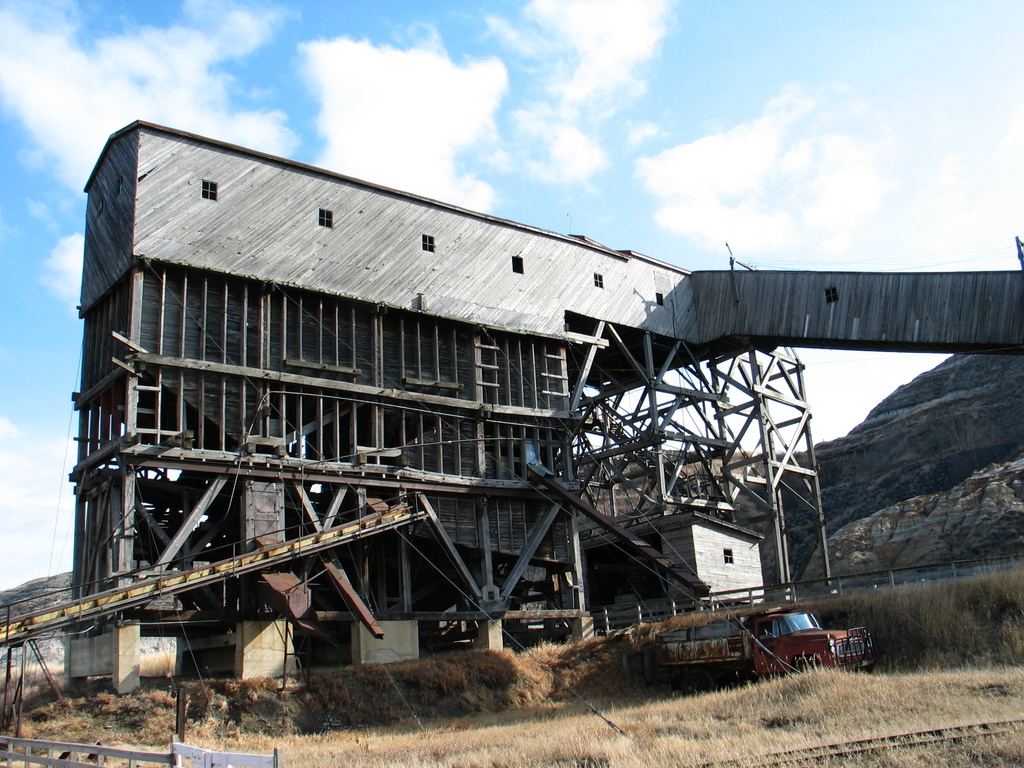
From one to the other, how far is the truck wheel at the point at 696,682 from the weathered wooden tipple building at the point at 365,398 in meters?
5.65

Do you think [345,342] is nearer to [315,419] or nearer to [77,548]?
[315,419]

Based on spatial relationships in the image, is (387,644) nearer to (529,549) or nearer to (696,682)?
(529,549)

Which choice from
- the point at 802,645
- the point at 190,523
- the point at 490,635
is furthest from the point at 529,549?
the point at 802,645

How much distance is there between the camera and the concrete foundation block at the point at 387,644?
27.3 metres

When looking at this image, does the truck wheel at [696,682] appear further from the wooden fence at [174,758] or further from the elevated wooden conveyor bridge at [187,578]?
the wooden fence at [174,758]

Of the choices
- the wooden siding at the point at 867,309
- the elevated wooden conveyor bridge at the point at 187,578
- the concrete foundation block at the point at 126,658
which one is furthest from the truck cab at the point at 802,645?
the wooden siding at the point at 867,309

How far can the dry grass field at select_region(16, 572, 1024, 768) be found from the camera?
16094mm

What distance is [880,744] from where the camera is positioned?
47.6 feet

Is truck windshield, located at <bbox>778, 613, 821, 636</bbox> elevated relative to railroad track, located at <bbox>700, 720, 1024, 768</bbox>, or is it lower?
elevated

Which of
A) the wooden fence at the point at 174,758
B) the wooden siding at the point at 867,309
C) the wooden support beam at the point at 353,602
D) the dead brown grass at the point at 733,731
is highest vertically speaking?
the wooden siding at the point at 867,309

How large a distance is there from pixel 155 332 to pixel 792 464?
27321mm

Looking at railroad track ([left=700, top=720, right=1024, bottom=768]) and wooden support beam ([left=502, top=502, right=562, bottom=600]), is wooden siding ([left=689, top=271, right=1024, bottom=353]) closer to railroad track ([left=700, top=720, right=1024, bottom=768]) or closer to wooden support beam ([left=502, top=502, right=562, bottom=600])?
wooden support beam ([left=502, top=502, right=562, bottom=600])

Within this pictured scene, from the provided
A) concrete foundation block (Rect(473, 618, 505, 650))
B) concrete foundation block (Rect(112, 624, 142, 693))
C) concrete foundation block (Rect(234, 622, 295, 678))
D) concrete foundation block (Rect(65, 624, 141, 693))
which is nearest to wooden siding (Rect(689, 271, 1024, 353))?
Answer: concrete foundation block (Rect(473, 618, 505, 650))

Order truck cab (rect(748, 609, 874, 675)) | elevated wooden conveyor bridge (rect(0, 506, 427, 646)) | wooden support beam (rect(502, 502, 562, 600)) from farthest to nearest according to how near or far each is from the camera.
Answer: wooden support beam (rect(502, 502, 562, 600)), truck cab (rect(748, 609, 874, 675)), elevated wooden conveyor bridge (rect(0, 506, 427, 646))
